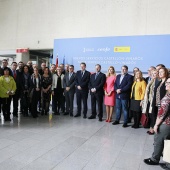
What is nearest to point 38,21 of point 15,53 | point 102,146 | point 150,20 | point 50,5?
point 50,5

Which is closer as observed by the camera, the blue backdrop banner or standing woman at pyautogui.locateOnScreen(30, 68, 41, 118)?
standing woman at pyautogui.locateOnScreen(30, 68, 41, 118)

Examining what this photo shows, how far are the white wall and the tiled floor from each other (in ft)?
12.4

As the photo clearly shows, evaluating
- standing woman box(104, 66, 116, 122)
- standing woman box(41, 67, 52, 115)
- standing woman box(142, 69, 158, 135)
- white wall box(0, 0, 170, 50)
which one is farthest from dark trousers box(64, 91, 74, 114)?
white wall box(0, 0, 170, 50)

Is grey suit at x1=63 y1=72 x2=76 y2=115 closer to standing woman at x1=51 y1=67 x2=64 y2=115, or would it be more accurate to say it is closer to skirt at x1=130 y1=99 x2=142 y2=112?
standing woman at x1=51 y1=67 x2=64 y2=115

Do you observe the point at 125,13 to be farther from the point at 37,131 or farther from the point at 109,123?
the point at 37,131

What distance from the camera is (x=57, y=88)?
5.72 meters

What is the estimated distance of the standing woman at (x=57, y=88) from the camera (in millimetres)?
5676

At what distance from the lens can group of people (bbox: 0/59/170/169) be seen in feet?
14.6

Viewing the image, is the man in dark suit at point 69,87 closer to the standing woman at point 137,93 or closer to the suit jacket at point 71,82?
the suit jacket at point 71,82

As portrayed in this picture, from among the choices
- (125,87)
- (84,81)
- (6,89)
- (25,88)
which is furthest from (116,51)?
(6,89)

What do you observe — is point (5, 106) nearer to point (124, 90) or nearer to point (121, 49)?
point (124, 90)

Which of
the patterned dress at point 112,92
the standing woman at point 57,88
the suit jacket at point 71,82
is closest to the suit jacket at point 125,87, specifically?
the patterned dress at point 112,92

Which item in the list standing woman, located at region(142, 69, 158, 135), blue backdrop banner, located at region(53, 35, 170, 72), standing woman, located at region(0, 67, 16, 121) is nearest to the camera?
standing woman, located at region(142, 69, 158, 135)

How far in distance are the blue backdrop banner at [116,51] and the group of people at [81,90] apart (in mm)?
1426
